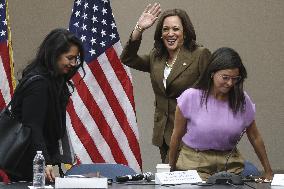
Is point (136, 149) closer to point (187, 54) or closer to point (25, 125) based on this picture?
point (187, 54)

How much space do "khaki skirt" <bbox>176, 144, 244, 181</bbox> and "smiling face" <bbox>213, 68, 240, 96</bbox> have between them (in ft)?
1.20

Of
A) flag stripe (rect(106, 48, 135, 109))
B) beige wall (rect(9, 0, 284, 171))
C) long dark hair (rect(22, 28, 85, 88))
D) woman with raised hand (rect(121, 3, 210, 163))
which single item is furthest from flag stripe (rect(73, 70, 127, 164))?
long dark hair (rect(22, 28, 85, 88))

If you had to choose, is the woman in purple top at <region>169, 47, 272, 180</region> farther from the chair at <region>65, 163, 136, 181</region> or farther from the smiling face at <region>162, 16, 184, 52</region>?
the smiling face at <region>162, 16, 184, 52</region>

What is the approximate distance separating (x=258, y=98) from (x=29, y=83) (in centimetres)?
318

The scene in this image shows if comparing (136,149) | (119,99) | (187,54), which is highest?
(187,54)

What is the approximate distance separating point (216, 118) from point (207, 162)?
255 mm

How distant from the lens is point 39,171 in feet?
10.2

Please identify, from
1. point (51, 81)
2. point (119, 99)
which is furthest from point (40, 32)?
point (51, 81)

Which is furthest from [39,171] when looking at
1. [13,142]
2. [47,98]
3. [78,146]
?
[78,146]

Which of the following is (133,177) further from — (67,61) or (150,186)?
(67,61)

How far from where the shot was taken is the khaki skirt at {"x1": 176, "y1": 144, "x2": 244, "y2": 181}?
140 inches

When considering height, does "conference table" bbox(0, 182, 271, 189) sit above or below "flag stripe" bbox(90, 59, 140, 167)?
below

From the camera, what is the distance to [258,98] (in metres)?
5.98

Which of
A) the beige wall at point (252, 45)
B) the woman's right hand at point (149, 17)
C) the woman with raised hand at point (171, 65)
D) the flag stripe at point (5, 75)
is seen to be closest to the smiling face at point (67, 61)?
the woman with raised hand at point (171, 65)
